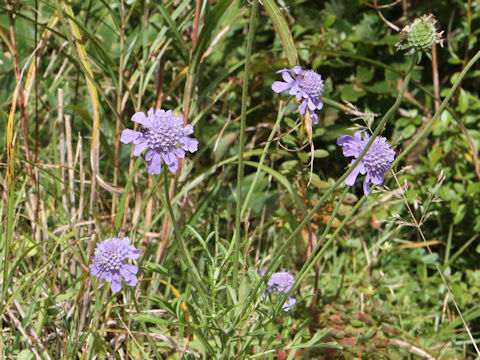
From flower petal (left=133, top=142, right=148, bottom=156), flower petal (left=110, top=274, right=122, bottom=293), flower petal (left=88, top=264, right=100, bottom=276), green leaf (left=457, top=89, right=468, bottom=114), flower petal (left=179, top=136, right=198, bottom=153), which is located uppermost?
green leaf (left=457, top=89, right=468, bottom=114)

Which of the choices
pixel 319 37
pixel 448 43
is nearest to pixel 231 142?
pixel 319 37

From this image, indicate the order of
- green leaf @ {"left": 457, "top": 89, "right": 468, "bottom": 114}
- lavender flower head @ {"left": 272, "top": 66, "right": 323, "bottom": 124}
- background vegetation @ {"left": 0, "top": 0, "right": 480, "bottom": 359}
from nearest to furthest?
lavender flower head @ {"left": 272, "top": 66, "right": 323, "bottom": 124}
background vegetation @ {"left": 0, "top": 0, "right": 480, "bottom": 359}
green leaf @ {"left": 457, "top": 89, "right": 468, "bottom": 114}

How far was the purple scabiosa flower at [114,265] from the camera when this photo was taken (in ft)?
3.87

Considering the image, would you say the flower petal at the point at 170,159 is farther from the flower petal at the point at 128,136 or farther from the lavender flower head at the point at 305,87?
the lavender flower head at the point at 305,87

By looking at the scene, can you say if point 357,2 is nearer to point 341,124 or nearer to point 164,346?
point 341,124

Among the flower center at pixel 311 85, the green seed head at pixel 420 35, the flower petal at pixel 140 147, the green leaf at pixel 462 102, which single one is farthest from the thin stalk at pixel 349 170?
the green leaf at pixel 462 102

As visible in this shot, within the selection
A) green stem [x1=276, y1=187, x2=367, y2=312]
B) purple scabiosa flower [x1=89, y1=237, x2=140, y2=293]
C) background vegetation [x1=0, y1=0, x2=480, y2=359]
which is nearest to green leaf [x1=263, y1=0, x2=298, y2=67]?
background vegetation [x1=0, y1=0, x2=480, y2=359]

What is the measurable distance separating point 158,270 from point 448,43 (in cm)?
147

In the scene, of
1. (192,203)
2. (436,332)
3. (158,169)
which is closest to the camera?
(158,169)

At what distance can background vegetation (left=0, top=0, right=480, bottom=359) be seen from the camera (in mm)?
1388

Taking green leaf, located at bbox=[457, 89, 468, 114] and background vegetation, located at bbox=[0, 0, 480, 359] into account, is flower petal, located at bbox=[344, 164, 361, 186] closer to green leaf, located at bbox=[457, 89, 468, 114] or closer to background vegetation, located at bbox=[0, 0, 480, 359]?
background vegetation, located at bbox=[0, 0, 480, 359]

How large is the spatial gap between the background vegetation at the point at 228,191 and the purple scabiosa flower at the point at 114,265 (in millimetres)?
110

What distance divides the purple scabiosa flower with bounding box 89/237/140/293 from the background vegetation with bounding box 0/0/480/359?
0.36 ft

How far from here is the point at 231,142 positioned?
6.84 ft
